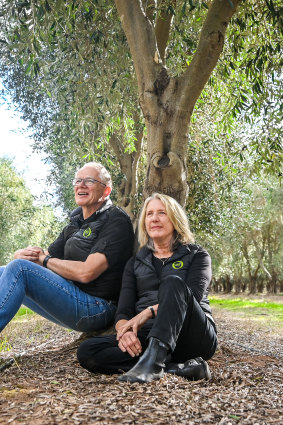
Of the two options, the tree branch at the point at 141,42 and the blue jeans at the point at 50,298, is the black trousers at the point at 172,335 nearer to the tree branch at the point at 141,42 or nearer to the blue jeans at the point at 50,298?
the blue jeans at the point at 50,298

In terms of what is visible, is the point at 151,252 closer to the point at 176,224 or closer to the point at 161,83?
the point at 176,224

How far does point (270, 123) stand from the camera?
8.29 m

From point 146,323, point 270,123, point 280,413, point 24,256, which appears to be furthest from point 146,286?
point 270,123

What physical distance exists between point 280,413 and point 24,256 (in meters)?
2.80

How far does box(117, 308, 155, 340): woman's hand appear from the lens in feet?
12.8

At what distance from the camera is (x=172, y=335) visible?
11.7 ft

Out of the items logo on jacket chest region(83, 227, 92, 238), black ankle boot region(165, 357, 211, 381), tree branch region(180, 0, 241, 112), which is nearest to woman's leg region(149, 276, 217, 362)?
black ankle boot region(165, 357, 211, 381)

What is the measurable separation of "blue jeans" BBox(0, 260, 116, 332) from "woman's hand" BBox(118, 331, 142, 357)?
30.1 inches

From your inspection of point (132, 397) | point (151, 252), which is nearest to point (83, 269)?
point (151, 252)

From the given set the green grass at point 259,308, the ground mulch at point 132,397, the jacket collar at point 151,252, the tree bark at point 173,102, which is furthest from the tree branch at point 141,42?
the green grass at point 259,308

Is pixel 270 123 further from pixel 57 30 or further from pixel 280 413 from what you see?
pixel 280 413

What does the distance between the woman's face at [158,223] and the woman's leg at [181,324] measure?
664mm

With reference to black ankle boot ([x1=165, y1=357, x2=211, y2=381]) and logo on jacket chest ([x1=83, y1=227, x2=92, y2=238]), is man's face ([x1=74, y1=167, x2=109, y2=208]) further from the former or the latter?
black ankle boot ([x1=165, y1=357, x2=211, y2=381])

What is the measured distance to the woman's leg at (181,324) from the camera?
140 inches
